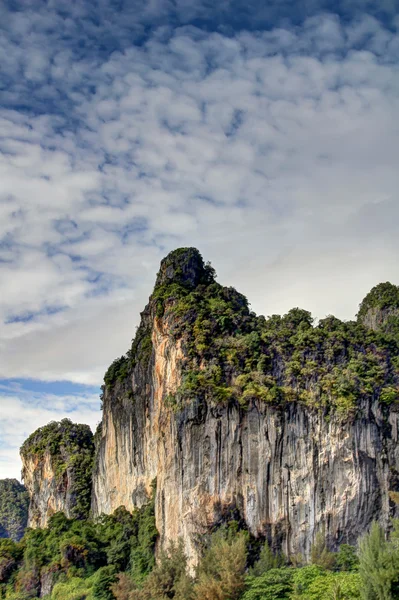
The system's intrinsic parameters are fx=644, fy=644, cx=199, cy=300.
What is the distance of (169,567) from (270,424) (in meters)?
9.41

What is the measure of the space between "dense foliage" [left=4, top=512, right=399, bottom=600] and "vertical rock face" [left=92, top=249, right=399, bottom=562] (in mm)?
1510

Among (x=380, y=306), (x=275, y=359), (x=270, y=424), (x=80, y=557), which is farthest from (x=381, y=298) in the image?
(x=80, y=557)

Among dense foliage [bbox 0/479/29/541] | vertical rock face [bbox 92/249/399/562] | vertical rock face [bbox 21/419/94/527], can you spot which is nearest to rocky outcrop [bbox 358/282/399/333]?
vertical rock face [bbox 92/249/399/562]

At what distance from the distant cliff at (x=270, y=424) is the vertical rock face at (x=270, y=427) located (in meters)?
0.06

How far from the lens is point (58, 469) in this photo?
198ft

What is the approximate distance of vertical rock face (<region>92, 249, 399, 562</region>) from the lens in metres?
35.1

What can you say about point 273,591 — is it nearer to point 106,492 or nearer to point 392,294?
point 106,492

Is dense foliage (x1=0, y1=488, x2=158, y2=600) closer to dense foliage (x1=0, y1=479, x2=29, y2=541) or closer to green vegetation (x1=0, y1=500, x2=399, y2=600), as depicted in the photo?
green vegetation (x1=0, y1=500, x2=399, y2=600)

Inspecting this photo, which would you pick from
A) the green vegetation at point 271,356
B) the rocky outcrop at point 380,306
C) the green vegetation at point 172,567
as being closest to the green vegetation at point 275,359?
the green vegetation at point 271,356

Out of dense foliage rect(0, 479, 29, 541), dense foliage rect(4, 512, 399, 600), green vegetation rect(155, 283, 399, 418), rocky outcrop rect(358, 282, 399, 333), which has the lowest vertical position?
dense foliage rect(4, 512, 399, 600)

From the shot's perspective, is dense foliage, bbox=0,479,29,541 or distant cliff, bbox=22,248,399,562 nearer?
distant cliff, bbox=22,248,399,562

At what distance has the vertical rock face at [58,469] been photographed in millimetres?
58531

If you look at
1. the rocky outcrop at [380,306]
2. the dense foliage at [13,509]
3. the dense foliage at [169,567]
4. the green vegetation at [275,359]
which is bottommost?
the dense foliage at [169,567]

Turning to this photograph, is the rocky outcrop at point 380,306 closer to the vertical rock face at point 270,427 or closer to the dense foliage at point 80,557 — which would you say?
the vertical rock face at point 270,427
